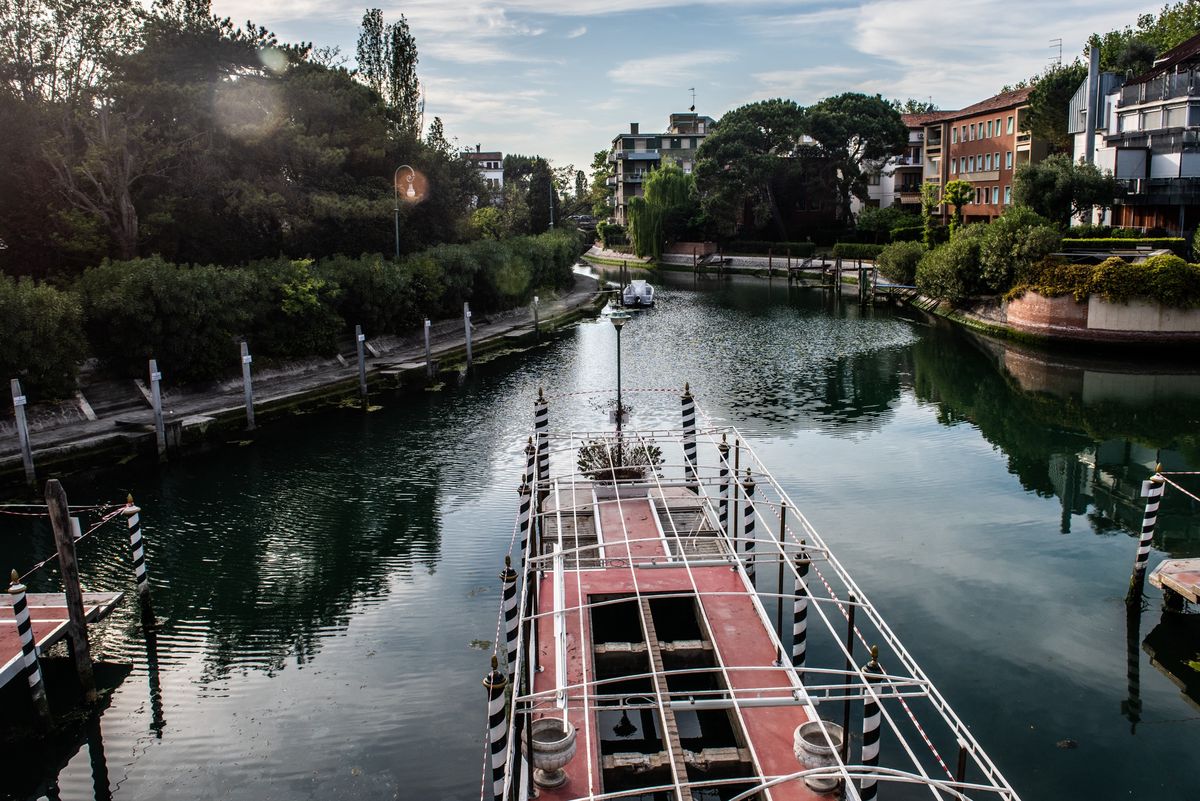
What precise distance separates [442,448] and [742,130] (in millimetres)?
69879

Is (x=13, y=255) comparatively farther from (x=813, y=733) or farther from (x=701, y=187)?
(x=701, y=187)

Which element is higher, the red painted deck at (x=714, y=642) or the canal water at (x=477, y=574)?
the red painted deck at (x=714, y=642)

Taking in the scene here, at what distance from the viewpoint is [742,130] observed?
8931 cm

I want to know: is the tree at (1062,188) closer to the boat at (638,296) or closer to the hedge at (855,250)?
the boat at (638,296)

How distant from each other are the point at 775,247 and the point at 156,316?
2789 inches

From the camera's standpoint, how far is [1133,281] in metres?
40.3

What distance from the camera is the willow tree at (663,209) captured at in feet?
326

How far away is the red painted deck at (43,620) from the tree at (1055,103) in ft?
230

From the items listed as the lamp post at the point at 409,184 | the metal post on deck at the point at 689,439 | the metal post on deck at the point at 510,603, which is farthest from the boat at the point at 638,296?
the metal post on deck at the point at 510,603

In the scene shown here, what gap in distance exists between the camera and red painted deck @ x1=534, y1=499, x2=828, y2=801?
34.0ft

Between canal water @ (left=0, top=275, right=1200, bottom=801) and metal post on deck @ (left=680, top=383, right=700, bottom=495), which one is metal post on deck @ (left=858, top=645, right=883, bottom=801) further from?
metal post on deck @ (left=680, top=383, right=700, bottom=495)

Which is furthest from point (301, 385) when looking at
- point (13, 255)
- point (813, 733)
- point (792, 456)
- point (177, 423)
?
point (813, 733)

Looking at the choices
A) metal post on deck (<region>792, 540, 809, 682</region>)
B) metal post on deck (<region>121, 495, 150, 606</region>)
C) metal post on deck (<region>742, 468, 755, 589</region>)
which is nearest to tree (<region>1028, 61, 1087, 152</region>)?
metal post on deck (<region>742, 468, 755, 589</region>)

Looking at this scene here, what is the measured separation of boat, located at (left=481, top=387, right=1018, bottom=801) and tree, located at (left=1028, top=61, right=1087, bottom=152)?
200 ft
